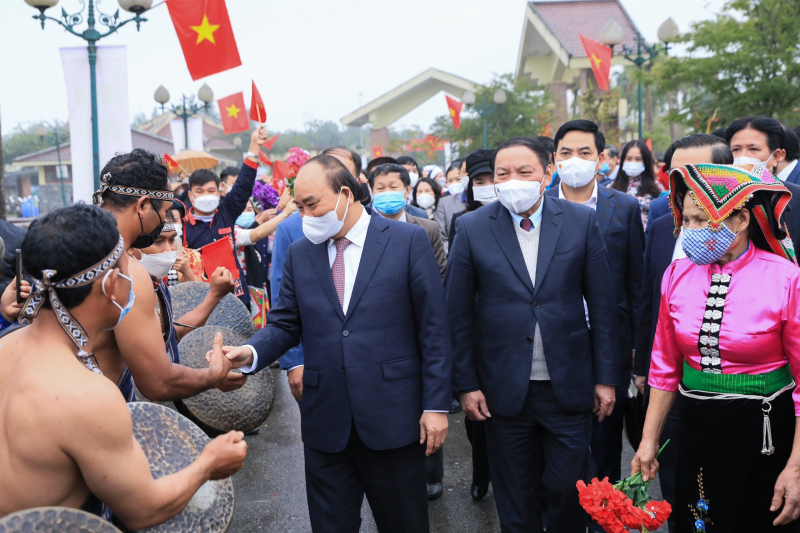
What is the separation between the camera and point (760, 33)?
42.6ft

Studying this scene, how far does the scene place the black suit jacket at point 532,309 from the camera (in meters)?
3.16

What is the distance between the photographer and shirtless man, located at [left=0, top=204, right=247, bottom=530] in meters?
1.80

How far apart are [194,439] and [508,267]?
1.66m

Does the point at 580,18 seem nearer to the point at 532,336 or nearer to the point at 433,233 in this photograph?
the point at 433,233

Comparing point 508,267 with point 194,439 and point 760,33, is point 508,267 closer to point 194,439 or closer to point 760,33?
point 194,439

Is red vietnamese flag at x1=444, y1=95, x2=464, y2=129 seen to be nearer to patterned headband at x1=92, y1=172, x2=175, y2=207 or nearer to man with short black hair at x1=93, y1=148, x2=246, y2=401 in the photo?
man with short black hair at x1=93, y1=148, x2=246, y2=401

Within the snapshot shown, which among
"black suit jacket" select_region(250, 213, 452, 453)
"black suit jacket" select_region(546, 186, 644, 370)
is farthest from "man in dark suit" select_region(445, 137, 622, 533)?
Result: "black suit jacket" select_region(546, 186, 644, 370)

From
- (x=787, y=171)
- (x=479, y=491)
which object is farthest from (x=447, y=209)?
(x=479, y=491)

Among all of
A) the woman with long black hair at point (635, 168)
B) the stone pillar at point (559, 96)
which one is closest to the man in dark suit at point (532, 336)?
the woman with long black hair at point (635, 168)

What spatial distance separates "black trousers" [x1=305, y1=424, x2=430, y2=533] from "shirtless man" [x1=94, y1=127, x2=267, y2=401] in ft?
1.99

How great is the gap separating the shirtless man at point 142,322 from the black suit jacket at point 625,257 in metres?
2.27

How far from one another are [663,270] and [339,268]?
1.78m

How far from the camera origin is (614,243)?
3.92m

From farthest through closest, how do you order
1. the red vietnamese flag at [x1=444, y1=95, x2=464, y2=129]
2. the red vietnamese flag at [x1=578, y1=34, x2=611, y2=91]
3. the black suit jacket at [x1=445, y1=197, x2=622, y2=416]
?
1. the red vietnamese flag at [x1=444, y1=95, x2=464, y2=129]
2. the red vietnamese flag at [x1=578, y1=34, x2=611, y2=91]
3. the black suit jacket at [x1=445, y1=197, x2=622, y2=416]
